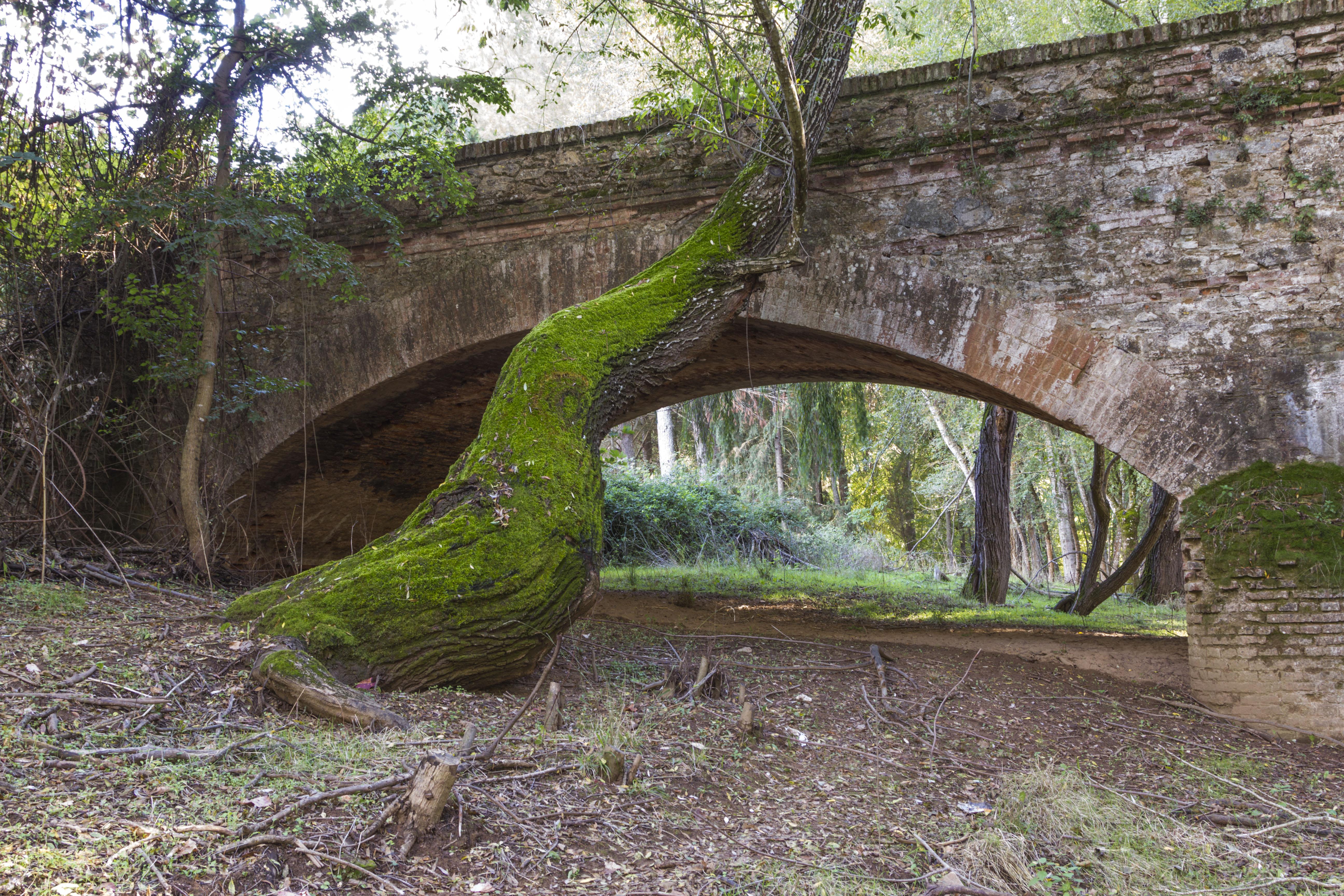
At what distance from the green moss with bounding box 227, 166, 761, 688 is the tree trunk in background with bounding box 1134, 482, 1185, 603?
29.1 feet

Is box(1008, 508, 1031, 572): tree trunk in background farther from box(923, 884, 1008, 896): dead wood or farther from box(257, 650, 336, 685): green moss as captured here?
box(257, 650, 336, 685): green moss

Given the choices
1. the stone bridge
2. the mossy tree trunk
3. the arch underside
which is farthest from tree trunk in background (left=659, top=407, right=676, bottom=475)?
the mossy tree trunk

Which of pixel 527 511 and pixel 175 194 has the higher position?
pixel 175 194

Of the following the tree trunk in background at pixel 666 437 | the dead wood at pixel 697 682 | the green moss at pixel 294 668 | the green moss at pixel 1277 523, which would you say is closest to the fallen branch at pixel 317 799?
the green moss at pixel 294 668

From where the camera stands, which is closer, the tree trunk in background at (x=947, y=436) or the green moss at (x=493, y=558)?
the green moss at (x=493, y=558)

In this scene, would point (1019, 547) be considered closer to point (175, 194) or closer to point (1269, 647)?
point (1269, 647)

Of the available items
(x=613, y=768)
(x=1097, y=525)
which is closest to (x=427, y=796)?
(x=613, y=768)

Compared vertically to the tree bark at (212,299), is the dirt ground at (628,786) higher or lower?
lower

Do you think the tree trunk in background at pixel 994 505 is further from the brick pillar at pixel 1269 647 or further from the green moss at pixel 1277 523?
the brick pillar at pixel 1269 647

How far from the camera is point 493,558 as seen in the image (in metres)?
4.09

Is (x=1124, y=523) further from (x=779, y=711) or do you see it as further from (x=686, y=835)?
(x=686, y=835)

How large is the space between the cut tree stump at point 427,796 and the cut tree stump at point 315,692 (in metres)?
0.84

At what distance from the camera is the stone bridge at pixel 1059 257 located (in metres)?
5.26

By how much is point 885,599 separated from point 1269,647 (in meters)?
5.33
